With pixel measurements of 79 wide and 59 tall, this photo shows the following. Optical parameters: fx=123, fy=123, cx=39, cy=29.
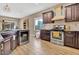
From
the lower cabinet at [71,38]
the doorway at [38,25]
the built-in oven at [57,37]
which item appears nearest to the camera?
the doorway at [38,25]

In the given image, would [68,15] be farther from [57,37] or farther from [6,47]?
[6,47]

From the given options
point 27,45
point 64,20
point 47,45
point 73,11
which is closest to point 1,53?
point 27,45

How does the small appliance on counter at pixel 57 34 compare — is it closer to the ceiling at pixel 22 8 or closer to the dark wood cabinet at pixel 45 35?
the dark wood cabinet at pixel 45 35

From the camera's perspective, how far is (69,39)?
3436 millimetres

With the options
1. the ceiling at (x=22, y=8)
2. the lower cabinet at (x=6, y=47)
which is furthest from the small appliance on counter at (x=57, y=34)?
the lower cabinet at (x=6, y=47)

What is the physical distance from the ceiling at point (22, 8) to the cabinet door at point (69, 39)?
102 cm

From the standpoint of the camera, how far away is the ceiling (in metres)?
2.84

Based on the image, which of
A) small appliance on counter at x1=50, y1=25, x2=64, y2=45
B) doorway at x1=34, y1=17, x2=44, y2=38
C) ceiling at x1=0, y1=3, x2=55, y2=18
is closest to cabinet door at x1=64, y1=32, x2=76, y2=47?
small appliance on counter at x1=50, y1=25, x2=64, y2=45

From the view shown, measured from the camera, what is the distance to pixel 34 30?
3.08 m

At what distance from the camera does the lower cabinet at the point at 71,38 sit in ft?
10.6

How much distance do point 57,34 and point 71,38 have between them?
482mm

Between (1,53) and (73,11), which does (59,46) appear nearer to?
(73,11)

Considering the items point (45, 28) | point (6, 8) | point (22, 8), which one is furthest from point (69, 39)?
point (6, 8)

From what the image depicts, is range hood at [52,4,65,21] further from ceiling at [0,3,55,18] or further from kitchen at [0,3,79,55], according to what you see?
ceiling at [0,3,55,18]
